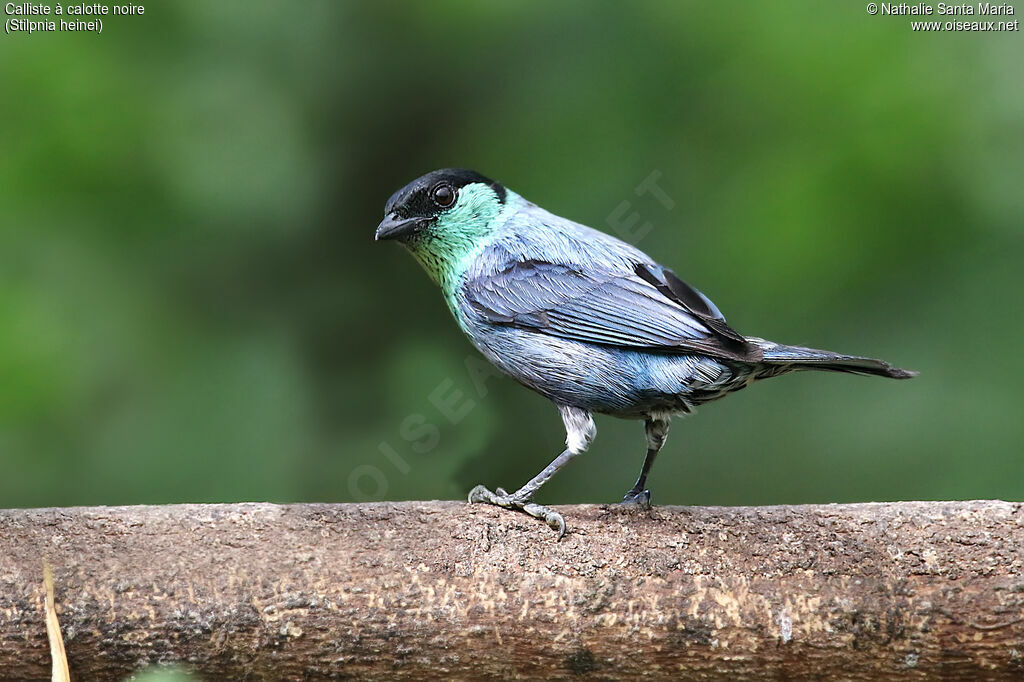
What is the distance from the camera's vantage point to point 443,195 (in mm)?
4406

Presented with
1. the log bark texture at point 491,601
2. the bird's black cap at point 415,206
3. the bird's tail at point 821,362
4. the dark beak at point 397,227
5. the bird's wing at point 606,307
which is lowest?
the log bark texture at point 491,601

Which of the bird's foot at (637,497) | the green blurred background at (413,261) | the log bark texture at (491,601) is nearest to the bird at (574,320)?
the bird's foot at (637,497)

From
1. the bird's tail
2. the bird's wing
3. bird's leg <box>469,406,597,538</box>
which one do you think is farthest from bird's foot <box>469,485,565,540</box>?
the bird's tail

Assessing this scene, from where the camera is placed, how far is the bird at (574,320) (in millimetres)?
3857

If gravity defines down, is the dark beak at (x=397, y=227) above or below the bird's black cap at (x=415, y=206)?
below

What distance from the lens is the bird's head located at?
4383 millimetres

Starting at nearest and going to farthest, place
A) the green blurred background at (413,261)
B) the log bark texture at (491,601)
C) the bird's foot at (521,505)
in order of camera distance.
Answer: the log bark texture at (491,601), the bird's foot at (521,505), the green blurred background at (413,261)

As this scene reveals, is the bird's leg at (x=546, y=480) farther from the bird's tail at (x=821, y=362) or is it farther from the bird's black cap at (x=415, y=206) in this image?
the bird's black cap at (x=415, y=206)

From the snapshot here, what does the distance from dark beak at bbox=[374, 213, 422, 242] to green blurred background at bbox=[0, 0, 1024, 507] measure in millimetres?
941

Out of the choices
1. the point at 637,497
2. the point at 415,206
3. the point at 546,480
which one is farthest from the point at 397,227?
the point at 637,497

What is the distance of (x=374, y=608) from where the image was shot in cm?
312

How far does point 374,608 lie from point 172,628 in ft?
1.83

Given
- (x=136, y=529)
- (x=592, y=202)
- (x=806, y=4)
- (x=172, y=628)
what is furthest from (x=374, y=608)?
→ (x=806, y=4)

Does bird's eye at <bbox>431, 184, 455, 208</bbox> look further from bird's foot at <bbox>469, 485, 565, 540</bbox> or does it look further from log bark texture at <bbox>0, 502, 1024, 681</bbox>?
log bark texture at <bbox>0, 502, 1024, 681</bbox>
